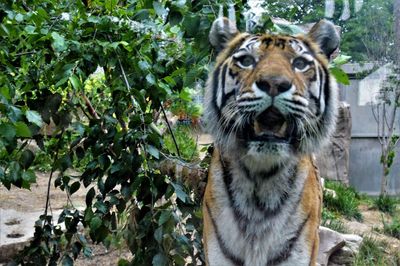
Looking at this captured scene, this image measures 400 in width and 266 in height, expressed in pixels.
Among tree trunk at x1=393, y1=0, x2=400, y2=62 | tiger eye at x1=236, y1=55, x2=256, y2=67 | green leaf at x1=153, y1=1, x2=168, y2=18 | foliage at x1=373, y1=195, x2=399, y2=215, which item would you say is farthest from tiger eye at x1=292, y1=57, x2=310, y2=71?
foliage at x1=373, y1=195, x2=399, y2=215

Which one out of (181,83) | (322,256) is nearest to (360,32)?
(322,256)

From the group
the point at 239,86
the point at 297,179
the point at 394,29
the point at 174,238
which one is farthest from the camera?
the point at 394,29

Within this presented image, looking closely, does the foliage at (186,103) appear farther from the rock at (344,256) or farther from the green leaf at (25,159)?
the rock at (344,256)

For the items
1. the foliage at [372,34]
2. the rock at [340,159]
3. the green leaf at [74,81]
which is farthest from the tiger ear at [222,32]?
the rock at [340,159]

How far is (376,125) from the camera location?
29.8 feet

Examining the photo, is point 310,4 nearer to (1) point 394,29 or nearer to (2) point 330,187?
(1) point 394,29

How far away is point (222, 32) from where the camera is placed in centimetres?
237

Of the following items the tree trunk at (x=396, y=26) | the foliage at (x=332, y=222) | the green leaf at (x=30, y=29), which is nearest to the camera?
the green leaf at (x=30, y=29)

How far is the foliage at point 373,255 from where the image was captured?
18.3 feet

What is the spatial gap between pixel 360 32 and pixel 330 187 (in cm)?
336

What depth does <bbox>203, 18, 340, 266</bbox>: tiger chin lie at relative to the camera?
81.6 inches

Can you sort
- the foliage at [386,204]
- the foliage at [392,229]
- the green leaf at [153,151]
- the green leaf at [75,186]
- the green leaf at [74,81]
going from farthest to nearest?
Answer: the foliage at [386,204] < the foliage at [392,229] < the green leaf at [75,186] < the green leaf at [153,151] < the green leaf at [74,81]

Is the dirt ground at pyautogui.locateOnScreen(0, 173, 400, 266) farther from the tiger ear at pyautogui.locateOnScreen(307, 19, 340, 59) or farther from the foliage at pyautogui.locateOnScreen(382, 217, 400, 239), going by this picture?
the tiger ear at pyautogui.locateOnScreen(307, 19, 340, 59)

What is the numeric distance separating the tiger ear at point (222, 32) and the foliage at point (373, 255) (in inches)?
144
